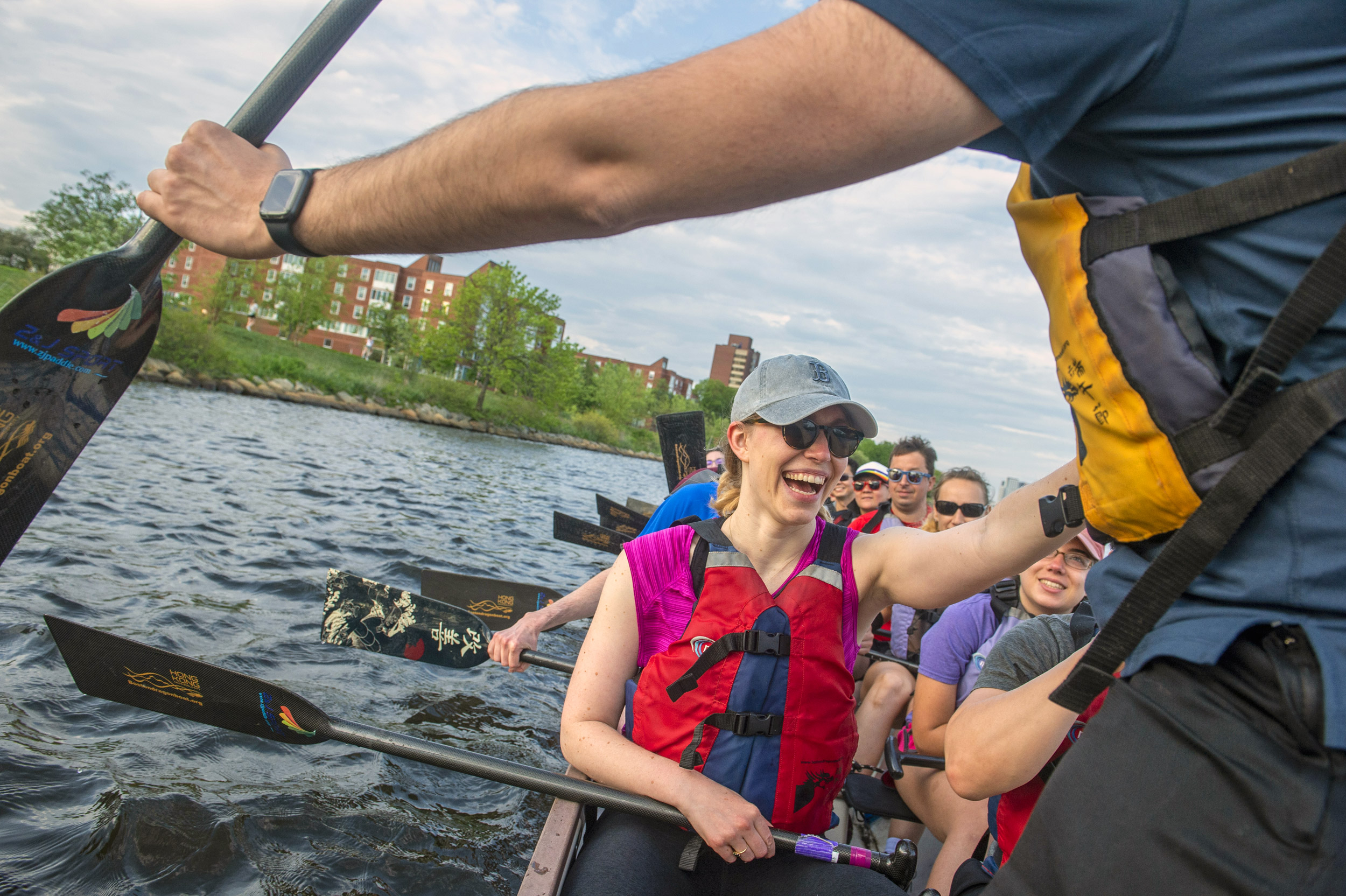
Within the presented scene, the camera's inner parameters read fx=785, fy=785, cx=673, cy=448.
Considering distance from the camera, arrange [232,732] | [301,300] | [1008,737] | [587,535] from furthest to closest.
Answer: [301,300]
[587,535]
[232,732]
[1008,737]

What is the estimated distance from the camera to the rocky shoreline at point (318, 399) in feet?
97.5

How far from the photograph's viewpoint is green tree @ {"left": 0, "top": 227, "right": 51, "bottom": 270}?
4128 cm

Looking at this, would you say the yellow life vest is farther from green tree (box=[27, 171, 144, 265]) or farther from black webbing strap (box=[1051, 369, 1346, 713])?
green tree (box=[27, 171, 144, 265])

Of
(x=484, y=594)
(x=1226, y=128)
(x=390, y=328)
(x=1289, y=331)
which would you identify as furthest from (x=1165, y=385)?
(x=390, y=328)

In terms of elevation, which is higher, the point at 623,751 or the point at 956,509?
the point at 956,509

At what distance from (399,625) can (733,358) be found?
451 feet

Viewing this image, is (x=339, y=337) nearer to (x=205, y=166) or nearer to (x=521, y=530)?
(x=521, y=530)

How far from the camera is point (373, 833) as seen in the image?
3916 millimetres

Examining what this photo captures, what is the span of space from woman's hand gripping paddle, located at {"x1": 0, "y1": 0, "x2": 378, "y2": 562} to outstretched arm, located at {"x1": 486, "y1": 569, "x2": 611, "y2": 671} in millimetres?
2109

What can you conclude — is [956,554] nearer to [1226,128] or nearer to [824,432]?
[824,432]

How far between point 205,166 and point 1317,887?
1937mm

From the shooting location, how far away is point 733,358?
14100 centimetres

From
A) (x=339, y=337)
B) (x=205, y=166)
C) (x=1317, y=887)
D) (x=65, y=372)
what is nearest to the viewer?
(x=1317, y=887)

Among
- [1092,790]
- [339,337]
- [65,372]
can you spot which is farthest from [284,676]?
[339,337]
